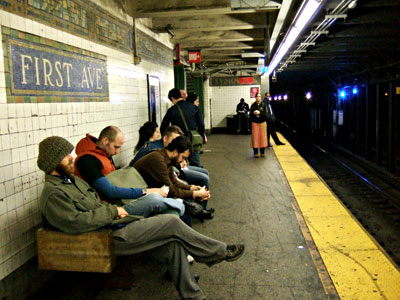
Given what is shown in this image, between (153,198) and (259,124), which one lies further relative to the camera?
(259,124)

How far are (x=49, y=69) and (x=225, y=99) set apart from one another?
585 inches

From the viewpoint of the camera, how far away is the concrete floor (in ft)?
9.73

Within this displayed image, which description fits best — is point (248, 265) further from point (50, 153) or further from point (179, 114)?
point (179, 114)

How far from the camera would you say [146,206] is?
291 cm

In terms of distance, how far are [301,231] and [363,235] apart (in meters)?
0.63

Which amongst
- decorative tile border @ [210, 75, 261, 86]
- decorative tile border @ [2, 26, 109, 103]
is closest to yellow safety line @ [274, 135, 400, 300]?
decorative tile border @ [2, 26, 109, 103]

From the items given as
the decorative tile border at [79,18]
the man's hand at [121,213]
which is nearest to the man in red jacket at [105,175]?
the man's hand at [121,213]

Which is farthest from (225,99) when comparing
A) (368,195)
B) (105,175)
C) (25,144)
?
(25,144)

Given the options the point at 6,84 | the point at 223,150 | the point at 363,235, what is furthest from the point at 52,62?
the point at 223,150

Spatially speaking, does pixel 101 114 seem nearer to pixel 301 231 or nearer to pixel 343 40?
pixel 301 231

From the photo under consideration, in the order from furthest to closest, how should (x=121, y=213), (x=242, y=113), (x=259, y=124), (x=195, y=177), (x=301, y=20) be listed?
(x=242, y=113)
(x=259, y=124)
(x=301, y=20)
(x=195, y=177)
(x=121, y=213)

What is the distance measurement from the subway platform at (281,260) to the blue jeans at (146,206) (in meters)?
0.60

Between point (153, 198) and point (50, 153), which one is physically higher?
point (50, 153)

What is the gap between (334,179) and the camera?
34.8 ft
